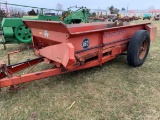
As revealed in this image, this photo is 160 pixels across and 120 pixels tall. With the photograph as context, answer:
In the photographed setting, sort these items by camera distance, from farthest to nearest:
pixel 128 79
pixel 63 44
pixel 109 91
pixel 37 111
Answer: pixel 128 79, pixel 109 91, pixel 63 44, pixel 37 111

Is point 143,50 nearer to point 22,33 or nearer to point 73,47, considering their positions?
point 73,47

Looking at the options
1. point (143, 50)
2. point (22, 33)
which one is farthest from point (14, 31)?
point (143, 50)

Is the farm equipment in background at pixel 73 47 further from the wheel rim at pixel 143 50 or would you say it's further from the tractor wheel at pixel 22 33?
the tractor wheel at pixel 22 33

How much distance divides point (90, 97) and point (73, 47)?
85 cm

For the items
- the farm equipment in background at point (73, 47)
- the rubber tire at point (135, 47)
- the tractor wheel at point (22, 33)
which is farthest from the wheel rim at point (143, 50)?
the tractor wheel at point (22, 33)

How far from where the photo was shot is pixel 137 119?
2.31m

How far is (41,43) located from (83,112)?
1727 millimetres

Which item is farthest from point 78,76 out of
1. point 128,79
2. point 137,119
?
point 137,119

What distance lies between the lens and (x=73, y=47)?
2531mm

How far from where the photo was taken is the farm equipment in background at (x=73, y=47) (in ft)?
8.61

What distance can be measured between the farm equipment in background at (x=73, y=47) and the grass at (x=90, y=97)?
29 cm

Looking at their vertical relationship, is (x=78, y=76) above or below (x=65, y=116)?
above

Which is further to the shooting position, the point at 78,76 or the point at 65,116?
the point at 78,76

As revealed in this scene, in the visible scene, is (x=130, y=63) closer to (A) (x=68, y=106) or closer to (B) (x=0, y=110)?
(A) (x=68, y=106)
